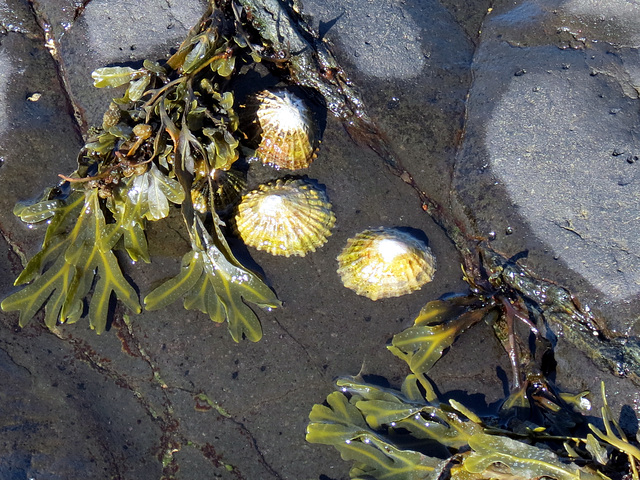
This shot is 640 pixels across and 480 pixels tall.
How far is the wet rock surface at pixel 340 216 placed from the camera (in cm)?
265

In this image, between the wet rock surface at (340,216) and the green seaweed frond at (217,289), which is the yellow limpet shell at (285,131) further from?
the green seaweed frond at (217,289)

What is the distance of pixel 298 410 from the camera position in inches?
107

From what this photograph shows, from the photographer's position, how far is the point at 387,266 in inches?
115

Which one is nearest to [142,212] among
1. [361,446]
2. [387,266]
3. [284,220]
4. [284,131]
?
[284,220]

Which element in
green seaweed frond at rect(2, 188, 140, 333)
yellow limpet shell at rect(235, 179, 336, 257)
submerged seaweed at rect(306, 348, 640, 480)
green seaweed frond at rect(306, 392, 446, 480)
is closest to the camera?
submerged seaweed at rect(306, 348, 640, 480)

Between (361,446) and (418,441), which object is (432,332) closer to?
(418,441)

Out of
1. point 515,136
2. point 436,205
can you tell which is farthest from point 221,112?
point 515,136

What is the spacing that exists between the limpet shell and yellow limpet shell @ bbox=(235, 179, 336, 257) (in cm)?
19

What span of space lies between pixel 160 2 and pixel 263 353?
2.32 meters

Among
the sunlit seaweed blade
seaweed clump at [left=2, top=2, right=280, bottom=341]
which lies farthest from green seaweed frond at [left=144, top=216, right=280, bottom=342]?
the sunlit seaweed blade

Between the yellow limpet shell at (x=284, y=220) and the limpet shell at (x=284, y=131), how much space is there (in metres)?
0.19

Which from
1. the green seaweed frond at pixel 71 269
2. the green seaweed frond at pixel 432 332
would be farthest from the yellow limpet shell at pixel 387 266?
the green seaweed frond at pixel 71 269

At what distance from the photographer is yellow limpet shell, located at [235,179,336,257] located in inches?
118

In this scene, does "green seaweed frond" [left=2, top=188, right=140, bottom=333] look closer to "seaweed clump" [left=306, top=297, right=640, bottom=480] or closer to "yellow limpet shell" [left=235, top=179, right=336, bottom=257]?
"yellow limpet shell" [left=235, top=179, right=336, bottom=257]
